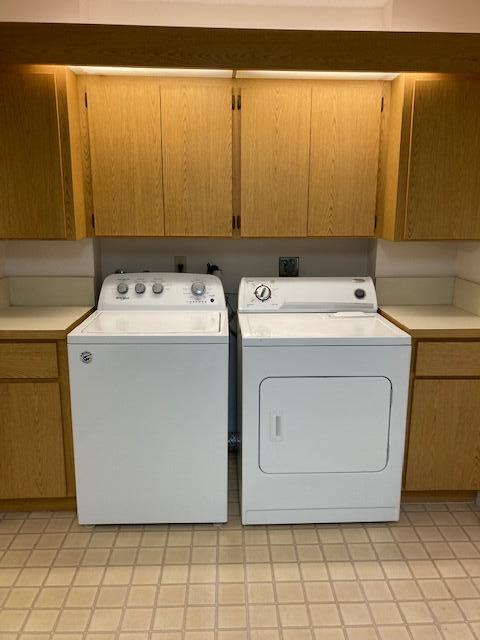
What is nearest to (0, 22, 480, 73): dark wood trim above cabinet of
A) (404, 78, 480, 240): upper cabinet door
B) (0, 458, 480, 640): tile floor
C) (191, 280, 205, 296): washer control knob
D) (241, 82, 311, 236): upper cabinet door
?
(404, 78, 480, 240): upper cabinet door

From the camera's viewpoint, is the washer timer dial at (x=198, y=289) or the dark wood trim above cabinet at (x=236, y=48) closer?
the dark wood trim above cabinet at (x=236, y=48)

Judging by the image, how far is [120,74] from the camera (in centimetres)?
241

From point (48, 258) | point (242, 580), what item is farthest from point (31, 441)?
point (242, 580)

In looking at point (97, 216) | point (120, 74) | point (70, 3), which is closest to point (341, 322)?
point (97, 216)

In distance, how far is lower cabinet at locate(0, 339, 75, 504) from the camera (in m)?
2.25

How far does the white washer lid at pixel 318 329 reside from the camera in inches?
86.4

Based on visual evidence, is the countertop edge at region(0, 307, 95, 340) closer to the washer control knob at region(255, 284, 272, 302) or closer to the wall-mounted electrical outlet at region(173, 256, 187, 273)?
the wall-mounted electrical outlet at region(173, 256, 187, 273)

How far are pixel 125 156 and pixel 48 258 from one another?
0.74m

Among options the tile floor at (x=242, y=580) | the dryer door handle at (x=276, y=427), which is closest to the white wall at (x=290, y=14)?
the dryer door handle at (x=276, y=427)

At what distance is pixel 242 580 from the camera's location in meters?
2.04

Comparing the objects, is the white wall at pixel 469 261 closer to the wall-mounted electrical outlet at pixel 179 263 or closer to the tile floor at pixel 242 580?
the tile floor at pixel 242 580

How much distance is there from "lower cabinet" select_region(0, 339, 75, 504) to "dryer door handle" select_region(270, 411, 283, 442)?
3.07 feet

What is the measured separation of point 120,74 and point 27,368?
1457 mm

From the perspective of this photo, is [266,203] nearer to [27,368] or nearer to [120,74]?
[120,74]
